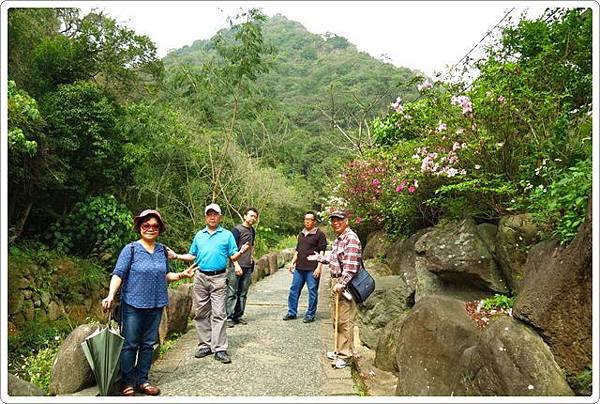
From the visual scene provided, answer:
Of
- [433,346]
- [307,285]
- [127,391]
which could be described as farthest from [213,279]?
[433,346]

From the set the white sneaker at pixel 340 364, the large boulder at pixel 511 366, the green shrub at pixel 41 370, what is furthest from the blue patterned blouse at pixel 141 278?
the large boulder at pixel 511 366

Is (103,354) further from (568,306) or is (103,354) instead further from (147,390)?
(568,306)

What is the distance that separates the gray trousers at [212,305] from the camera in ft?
14.8

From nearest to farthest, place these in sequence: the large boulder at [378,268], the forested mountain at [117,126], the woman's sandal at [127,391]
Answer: the woman's sandal at [127,391], the large boulder at [378,268], the forested mountain at [117,126]

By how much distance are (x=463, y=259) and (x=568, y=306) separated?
6.68 feet

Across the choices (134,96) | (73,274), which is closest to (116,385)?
(73,274)

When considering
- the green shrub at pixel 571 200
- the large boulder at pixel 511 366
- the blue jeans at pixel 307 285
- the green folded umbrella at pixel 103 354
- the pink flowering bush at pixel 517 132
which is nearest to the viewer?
the large boulder at pixel 511 366

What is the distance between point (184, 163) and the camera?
13.2 m

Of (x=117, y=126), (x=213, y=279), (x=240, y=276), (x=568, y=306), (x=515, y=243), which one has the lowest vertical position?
(x=240, y=276)

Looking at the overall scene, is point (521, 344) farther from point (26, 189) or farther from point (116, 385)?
point (26, 189)

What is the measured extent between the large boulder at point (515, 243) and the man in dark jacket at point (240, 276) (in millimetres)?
2978

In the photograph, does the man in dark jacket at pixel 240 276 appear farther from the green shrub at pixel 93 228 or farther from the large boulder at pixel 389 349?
the green shrub at pixel 93 228

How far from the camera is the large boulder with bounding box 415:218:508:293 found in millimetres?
4816

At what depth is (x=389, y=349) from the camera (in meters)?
4.49
